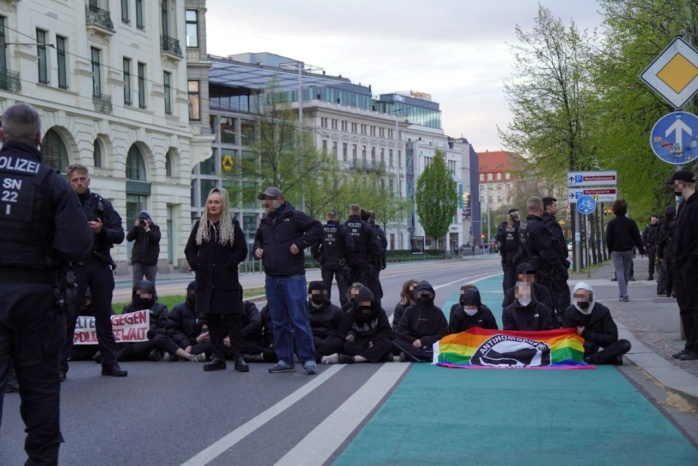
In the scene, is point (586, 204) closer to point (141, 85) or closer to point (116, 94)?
point (116, 94)

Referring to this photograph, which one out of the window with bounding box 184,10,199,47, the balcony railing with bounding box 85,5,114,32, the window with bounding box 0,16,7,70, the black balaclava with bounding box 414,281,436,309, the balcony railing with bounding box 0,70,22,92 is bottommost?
the black balaclava with bounding box 414,281,436,309

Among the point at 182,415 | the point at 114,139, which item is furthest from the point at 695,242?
the point at 114,139

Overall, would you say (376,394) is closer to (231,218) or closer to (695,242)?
(231,218)

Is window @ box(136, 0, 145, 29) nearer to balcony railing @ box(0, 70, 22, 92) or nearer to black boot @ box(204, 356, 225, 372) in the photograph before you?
balcony railing @ box(0, 70, 22, 92)

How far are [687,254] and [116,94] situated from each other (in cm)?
3783

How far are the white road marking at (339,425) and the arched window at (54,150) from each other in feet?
105

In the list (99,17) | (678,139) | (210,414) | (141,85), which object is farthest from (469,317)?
(141,85)

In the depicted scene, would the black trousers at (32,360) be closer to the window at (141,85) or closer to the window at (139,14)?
the window at (141,85)

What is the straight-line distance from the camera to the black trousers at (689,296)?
10461mm

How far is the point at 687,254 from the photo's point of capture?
10508 millimetres

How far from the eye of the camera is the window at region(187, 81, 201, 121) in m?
54.7

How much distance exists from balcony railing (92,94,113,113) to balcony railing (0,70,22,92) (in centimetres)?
637

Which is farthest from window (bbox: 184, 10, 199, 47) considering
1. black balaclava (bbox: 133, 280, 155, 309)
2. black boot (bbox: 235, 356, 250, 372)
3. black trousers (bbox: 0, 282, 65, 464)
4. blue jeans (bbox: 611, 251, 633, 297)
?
black trousers (bbox: 0, 282, 65, 464)

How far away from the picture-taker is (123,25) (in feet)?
151
